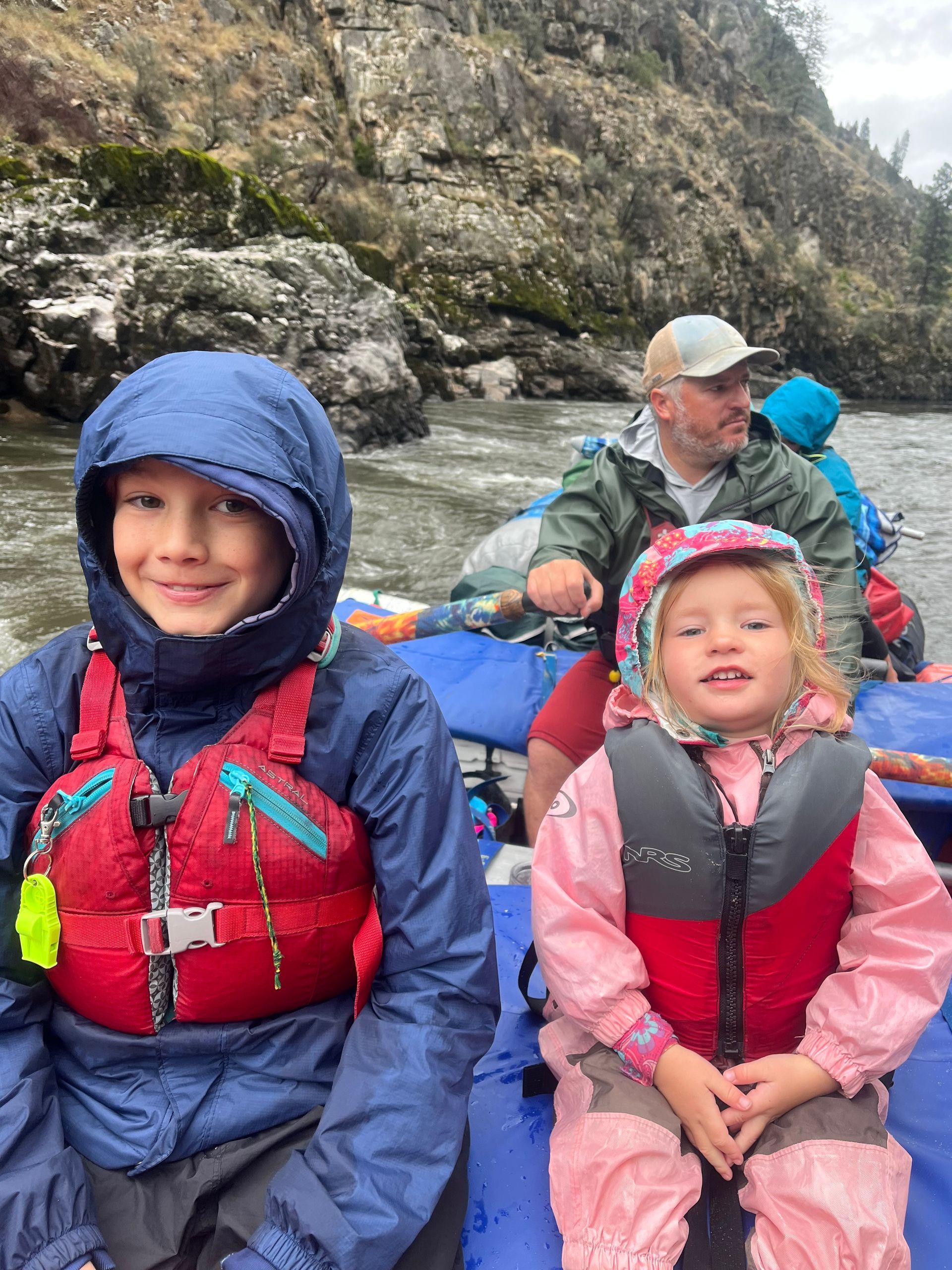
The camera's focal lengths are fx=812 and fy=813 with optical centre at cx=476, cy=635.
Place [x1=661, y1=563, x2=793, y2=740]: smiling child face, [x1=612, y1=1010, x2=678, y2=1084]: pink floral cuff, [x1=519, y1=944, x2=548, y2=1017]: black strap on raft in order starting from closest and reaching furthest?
[x1=612, y1=1010, x2=678, y2=1084]: pink floral cuff < [x1=661, y1=563, x2=793, y2=740]: smiling child face < [x1=519, y1=944, x2=548, y2=1017]: black strap on raft

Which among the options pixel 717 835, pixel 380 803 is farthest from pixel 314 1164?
pixel 717 835

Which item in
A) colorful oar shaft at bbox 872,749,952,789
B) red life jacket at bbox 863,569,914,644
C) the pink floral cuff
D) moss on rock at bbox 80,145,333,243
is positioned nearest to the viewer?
the pink floral cuff

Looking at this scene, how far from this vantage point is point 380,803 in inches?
44.9

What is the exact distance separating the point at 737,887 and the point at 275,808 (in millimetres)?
698

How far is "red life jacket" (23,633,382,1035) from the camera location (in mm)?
1077

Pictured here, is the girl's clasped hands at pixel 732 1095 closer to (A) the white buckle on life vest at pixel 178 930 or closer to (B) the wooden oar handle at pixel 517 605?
(A) the white buckle on life vest at pixel 178 930

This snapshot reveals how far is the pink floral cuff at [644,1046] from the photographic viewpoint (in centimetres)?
120

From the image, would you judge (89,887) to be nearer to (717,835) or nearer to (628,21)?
(717,835)

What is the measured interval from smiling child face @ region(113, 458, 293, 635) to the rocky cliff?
389 inches

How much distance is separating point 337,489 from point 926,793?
74.0 inches

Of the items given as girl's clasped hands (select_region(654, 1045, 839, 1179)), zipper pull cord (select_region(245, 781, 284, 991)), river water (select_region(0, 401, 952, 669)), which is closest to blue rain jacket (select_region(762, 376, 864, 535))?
river water (select_region(0, 401, 952, 669))

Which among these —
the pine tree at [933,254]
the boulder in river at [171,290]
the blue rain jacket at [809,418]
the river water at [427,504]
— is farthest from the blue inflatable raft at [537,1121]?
the pine tree at [933,254]

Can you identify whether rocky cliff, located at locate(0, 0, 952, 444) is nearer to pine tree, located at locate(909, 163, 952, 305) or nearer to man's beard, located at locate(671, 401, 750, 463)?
pine tree, located at locate(909, 163, 952, 305)

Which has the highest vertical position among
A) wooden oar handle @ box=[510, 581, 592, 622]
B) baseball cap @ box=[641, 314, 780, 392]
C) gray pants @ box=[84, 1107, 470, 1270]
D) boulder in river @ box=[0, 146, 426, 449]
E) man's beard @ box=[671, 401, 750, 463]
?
boulder in river @ box=[0, 146, 426, 449]
